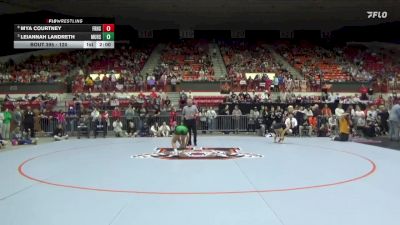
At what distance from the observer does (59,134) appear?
19578mm

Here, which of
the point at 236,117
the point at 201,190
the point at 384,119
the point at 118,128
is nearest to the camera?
the point at 201,190

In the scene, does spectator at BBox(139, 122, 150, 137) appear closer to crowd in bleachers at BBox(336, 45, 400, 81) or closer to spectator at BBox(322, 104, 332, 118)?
spectator at BBox(322, 104, 332, 118)

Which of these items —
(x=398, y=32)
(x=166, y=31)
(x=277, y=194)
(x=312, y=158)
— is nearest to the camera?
(x=277, y=194)

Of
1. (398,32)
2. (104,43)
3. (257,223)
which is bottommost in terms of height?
(257,223)

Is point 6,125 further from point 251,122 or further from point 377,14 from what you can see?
point 377,14

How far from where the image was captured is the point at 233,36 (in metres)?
41.4

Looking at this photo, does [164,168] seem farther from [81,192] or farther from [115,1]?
[115,1]

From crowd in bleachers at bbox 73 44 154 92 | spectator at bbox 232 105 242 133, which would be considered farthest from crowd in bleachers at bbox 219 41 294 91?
spectator at bbox 232 105 242 133

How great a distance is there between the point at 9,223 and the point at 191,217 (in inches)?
87.8

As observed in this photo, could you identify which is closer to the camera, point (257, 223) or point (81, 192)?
point (257, 223)

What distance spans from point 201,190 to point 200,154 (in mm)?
5138

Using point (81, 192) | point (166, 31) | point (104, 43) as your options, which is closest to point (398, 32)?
point (166, 31)

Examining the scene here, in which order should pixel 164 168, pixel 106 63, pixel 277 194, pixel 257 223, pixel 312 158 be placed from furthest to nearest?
1. pixel 106 63
2. pixel 312 158
3. pixel 164 168
4. pixel 277 194
5. pixel 257 223
